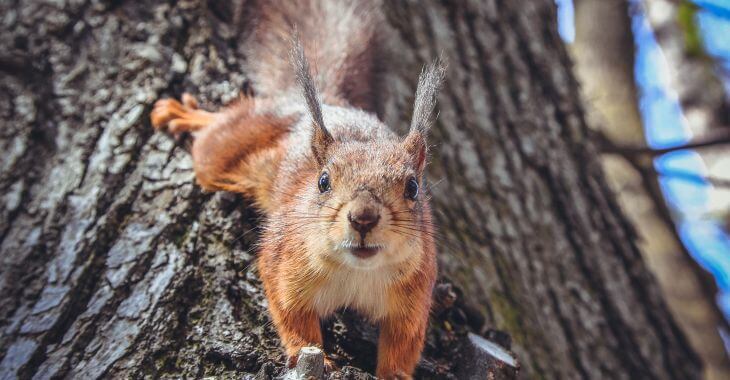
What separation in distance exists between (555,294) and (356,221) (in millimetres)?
1597

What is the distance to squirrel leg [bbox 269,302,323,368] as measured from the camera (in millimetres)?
2041

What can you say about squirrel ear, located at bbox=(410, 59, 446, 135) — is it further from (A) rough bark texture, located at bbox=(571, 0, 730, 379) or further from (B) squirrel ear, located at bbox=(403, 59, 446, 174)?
(A) rough bark texture, located at bbox=(571, 0, 730, 379)

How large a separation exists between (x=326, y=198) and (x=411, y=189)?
10.5 inches

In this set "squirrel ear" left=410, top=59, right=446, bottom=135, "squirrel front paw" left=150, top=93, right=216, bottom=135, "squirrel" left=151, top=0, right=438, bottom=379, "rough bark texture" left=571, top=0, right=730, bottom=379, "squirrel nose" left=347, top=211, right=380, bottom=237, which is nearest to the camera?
"squirrel nose" left=347, top=211, right=380, bottom=237

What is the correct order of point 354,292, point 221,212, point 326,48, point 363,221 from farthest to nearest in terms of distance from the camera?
point 326,48 → point 221,212 → point 354,292 → point 363,221

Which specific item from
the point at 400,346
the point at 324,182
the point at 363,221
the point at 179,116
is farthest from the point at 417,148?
the point at 179,116

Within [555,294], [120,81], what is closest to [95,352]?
[120,81]

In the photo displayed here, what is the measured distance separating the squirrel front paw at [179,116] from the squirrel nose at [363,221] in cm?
102

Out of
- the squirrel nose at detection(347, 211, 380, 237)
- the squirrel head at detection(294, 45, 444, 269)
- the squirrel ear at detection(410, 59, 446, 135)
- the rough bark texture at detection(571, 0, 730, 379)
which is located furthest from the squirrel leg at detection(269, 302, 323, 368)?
the rough bark texture at detection(571, 0, 730, 379)

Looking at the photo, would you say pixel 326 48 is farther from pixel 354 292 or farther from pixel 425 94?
pixel 354 292

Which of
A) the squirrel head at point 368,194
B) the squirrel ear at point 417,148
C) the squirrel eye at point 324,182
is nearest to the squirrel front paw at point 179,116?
the squirrel head at point 368,194

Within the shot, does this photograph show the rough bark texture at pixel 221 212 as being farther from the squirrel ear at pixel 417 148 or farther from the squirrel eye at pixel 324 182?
the squirrel ear at pixel 417 148

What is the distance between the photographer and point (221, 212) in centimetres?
247

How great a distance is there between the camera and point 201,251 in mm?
Result: 2291
